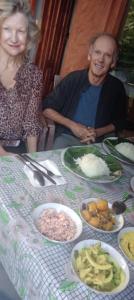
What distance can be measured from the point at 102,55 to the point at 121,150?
0.80m

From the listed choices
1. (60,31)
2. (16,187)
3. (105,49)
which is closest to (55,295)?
(16,187)

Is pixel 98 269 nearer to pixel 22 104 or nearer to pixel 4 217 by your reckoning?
pixel 4 217

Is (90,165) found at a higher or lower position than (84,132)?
higher

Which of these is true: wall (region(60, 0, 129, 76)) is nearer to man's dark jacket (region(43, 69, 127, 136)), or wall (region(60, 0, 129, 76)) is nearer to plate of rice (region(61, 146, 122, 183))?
man's dark jacket (region(43, 69, 127, 136))

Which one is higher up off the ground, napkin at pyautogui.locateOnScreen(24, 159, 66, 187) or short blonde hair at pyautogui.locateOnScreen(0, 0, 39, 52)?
short blonde hair at pyautogui.locateOnScreen(0, 0, 39, 52)

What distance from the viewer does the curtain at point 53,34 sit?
3328 millimetres

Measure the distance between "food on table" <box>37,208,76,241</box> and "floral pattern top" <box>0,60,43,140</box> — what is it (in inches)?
35.2

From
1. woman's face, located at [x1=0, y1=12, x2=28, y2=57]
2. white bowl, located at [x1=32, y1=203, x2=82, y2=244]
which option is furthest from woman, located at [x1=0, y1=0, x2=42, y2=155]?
white bowl, located at [x1=32, y1=203, x2=82, y2=244]

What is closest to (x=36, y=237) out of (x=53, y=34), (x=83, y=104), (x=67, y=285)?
(x=67, y=285)

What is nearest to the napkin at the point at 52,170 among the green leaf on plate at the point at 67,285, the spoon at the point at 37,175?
the spoon at the point at 37,175

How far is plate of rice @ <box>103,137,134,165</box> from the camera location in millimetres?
1748

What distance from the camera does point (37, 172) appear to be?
1384 millimetres

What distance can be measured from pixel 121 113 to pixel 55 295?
1866 millimetres

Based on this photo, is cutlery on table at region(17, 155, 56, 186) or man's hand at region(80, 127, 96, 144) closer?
cutlery on table at region(17, 155, 56, 186)
